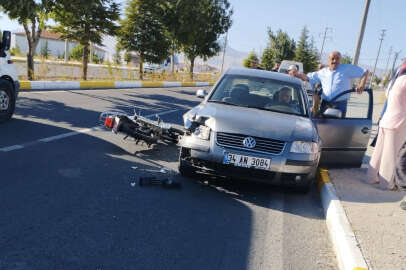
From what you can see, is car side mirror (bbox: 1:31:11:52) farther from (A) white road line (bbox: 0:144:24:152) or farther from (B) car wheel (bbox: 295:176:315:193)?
(B) car wheel (bbox: 295:176:315:193)

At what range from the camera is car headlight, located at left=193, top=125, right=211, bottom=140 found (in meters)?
4.71

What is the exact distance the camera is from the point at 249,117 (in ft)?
16.4

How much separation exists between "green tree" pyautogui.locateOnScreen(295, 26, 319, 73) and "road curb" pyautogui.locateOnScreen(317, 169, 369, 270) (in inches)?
1741

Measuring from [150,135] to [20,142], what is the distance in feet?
6.65

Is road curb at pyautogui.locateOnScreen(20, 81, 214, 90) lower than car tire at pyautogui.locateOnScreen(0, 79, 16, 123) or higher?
lower

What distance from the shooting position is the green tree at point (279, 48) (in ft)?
140

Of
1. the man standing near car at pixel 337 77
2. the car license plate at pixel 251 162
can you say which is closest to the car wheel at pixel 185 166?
the car license plate at pixel 251 162

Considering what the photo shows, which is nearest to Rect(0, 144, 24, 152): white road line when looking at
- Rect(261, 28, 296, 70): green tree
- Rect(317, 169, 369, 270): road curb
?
Rect(317, 169, 369, 270): road curb

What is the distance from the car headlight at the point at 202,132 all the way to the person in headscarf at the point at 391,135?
255cm

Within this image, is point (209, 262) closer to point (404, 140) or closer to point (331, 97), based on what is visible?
point (404, 140)

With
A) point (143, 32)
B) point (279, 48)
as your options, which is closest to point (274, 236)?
point (143, 32)

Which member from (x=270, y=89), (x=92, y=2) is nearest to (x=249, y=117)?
(x=270, y=89)

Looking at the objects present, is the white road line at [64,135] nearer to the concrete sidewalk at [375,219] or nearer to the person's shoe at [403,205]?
the concrete sidewalk at [375,219]

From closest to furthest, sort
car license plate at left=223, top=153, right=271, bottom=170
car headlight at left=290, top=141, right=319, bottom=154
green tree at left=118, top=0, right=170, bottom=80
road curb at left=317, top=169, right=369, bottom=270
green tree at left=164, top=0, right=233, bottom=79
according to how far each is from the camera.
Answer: road curb at left=317, top=169, right=369, bottom=270 → car license plate at left=223, top=153, right=271, bottom=170 → car headlight at left=290, top=141, right=319, bottom=154 → green tree at left=118, top=0, right=170, bottom=80 → green tree at left=164, top=0, right=233, bottom=79
